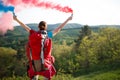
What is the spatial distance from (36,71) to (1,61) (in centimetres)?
9307

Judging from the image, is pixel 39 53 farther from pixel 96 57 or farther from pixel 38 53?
pixel 96 57

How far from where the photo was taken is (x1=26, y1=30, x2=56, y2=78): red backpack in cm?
650

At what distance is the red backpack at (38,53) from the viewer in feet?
21.3

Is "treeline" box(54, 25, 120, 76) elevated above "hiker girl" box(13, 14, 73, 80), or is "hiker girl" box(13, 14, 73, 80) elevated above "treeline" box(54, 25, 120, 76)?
"hiker girl" box(13, 14, 73, 80)

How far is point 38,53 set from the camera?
6500 mm

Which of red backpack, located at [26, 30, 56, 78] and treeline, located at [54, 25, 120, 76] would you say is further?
treeline, located at [54, 25, 120, 76]

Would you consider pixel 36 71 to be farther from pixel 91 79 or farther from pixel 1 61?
pixel 1 61

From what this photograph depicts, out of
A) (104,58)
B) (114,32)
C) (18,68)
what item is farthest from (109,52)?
(18,68)

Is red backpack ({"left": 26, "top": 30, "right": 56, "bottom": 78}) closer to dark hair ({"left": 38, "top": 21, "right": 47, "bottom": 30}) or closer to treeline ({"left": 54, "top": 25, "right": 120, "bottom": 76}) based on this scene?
dark hair ({"left": 38, "top": 21, "right": 47, "bottom": 30})

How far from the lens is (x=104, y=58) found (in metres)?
85.4

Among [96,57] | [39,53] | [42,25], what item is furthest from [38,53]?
[96,57]

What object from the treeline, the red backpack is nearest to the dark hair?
the red backpack

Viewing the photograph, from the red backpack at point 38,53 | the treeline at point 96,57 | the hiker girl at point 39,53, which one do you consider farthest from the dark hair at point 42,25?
the treeline at point 96,57

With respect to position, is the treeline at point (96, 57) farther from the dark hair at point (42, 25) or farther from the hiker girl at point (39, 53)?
the dark hair at point (42, 25)
